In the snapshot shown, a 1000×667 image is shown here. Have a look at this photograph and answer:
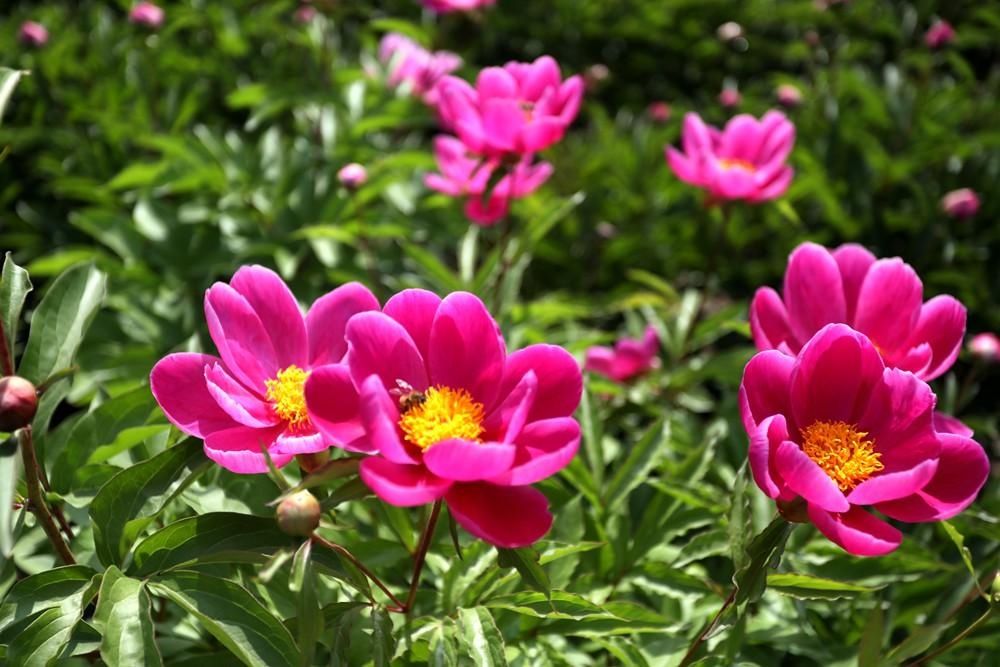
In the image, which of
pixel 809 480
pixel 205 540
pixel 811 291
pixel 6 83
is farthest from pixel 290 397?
pixel 811 291

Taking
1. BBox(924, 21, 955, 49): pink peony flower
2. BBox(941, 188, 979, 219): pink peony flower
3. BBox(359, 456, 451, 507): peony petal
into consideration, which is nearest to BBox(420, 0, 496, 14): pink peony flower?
BBox(941, 188, 979, 219): pink peony flower

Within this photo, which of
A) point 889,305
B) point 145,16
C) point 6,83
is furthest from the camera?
point 145,16

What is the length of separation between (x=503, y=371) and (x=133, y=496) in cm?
39

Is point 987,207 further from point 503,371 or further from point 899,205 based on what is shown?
point 503,371

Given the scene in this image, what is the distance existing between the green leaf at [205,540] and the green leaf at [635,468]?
0.58 meters

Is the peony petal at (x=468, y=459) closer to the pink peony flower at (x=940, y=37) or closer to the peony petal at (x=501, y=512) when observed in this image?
the peony petal at (x=501, y=512)

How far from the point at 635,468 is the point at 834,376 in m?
0.46

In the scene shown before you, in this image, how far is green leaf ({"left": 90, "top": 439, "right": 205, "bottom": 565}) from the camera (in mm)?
860

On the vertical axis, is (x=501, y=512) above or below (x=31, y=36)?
above

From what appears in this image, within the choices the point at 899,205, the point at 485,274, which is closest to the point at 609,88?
the point at 899,205

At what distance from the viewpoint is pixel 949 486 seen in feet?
2.70

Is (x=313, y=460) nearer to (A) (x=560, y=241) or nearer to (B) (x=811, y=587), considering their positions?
(B) (x=811, y=587)

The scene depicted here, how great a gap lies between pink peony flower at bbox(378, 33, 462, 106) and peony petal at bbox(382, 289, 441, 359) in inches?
58.2

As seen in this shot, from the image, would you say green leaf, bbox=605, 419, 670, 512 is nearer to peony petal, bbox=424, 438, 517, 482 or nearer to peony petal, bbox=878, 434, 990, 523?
peony petal, bbox=878, 434, 990, 523
